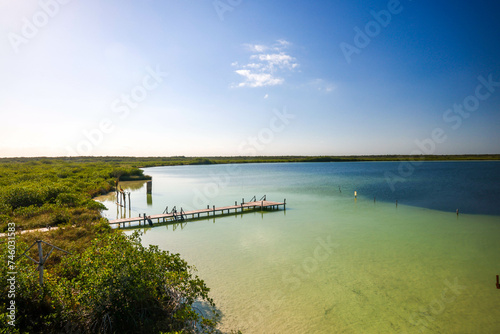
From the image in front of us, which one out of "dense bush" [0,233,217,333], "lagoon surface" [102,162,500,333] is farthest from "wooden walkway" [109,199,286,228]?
"dense bush" [0,233,217,333]

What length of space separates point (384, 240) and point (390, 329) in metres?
8.99

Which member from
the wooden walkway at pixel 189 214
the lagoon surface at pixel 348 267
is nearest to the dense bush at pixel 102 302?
the lagoon surface at pixel 348 267

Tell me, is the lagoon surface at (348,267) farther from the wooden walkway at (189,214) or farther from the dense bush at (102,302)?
the dense bush at (102,302)

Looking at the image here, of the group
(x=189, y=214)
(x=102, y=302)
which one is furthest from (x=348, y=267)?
(x=189, y=214)

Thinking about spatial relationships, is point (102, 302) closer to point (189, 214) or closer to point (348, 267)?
point (348, 267)

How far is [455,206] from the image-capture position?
84.7 ft

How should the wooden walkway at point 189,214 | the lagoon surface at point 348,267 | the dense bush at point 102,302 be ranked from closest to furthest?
the dense bush at point 102,302 → the lagoon surface at point 348,267 → the wooden walkway at point 189,214

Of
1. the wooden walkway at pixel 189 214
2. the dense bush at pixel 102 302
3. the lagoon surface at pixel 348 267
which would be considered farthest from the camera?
the wooden walkway at pixel 189 214

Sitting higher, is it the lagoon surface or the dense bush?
the dense bush

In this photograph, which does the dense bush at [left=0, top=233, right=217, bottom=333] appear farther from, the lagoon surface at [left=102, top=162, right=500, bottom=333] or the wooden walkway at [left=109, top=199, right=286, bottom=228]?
the wooden walkway at [left=109, top=199, right=286, bottom=228]

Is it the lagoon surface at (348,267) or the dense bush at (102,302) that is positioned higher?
the dense bush at (102,302)

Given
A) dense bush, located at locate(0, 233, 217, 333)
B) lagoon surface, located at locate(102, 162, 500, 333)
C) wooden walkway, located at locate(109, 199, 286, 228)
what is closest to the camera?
dense bush, located at locate(0, 233, 217, 333)

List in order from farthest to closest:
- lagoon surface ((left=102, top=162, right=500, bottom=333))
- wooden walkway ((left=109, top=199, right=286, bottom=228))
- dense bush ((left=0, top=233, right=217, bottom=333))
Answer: wooden walkway ((left=109, top=199, right=286, bottom=228))
lagoon surface ((left=102, top=162, right=500, bottom=333))
dense bush ((left=0, top=233, right=217, bottom=333))

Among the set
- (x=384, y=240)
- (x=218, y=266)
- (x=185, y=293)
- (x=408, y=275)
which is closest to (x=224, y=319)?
(x=185, y=293)
